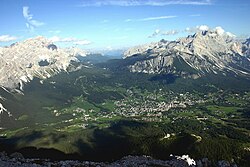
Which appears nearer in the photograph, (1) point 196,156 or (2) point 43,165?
(2) point 43,165

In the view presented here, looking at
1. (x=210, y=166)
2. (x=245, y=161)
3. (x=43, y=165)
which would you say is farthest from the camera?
(x=245, y=161)

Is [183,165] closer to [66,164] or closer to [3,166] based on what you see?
[66,164]

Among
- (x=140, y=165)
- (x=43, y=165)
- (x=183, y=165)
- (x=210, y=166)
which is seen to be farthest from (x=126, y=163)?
(x=210, y=166)

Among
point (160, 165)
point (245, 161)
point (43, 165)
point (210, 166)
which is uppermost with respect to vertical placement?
point (43, 165)

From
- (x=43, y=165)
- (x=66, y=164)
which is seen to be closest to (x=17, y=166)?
(x=43, y=165)

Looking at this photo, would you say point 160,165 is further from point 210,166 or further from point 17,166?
point 17,166

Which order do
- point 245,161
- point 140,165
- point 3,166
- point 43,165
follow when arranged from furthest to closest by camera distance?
point 245,161
point 140,165
point 43,165
point 3,166

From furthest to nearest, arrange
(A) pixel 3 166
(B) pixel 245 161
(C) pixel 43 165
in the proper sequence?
(B) pixel 245 161, (C) pixel 43 165, (A) pixel 3 166

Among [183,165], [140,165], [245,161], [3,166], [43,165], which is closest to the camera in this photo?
[3,166]

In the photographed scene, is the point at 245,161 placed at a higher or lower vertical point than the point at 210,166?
lower
